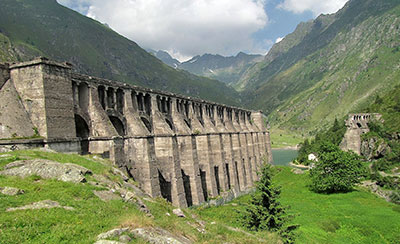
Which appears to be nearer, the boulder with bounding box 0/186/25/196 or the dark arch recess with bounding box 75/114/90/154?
the boulder with bounding box 0/186/25/196

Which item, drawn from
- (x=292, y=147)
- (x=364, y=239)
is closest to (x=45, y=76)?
(x=364, y=239)

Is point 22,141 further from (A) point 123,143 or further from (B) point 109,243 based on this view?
(B) point 109,243

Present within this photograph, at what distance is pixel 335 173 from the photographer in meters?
47.6

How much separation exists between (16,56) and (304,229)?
166 metres

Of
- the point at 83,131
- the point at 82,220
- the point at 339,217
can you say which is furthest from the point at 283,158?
the point at 82,220

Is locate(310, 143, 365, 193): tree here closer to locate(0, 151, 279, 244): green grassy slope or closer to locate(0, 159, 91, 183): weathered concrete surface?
locate(0, 151, 279, 244): green grassy slope

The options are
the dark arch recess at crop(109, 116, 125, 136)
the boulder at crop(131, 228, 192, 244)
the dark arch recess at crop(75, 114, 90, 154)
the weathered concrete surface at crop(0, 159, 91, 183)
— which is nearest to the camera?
the boulder at crop(131, 228, 192, 244)

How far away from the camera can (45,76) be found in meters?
23.1

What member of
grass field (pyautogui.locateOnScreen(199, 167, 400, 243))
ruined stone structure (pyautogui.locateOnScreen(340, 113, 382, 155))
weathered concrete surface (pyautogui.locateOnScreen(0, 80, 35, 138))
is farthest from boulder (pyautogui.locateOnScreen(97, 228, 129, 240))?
ruined stone structure (pyautogui.locateOnScreen(340, 113, 382, 155))

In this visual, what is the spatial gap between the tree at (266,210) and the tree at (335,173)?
31.3m

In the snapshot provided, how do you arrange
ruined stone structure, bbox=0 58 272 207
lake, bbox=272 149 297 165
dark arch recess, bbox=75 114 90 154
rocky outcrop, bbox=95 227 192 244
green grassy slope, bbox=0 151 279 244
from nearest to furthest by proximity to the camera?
green grassy slope, bbox=0 151 279 244 → rocky outcrop, bbox=95 227 192 244 → ruined stone structure, bbox=0 58 272 207 → dark arch recess, bbox=75 114 90 154 → lake, bbox=272 149 297 165

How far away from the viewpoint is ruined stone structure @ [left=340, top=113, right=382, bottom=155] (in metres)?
98.8

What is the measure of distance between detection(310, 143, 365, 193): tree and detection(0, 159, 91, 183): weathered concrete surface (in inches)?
1750

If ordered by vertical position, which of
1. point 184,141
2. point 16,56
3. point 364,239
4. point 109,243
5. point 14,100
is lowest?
point 364,239
